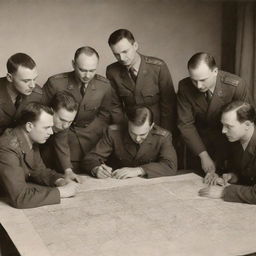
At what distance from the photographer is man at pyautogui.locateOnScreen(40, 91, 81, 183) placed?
3076 mm

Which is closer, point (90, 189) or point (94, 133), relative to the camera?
point (90, 189)

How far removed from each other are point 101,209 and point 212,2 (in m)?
3.35

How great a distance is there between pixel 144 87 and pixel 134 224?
5.12 ft

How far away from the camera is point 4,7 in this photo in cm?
435

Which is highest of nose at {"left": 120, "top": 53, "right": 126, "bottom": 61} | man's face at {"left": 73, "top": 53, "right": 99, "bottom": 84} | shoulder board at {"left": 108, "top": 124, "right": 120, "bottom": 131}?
nose at {"left": 120, "top": 53, "right": 126, "bottom": 61}

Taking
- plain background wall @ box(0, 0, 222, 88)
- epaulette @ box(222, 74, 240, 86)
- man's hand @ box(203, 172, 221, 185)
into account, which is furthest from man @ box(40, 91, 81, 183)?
plain background wall @ box(0, 0, 222, 88)

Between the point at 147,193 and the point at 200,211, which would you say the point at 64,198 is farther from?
the point at 200,211

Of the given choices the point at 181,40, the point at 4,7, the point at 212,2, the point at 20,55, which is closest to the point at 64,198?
the point at 20,55

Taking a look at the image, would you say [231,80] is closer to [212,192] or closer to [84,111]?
[212,192]

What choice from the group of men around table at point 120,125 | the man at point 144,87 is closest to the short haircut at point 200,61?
the group of men around table at point 120,125

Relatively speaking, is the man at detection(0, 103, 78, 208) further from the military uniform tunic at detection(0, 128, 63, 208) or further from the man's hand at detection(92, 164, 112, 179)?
the man's hand at detection(92, 164, 112, 179)

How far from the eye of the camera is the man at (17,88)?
3.03 m

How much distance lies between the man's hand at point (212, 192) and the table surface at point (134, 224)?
4cm

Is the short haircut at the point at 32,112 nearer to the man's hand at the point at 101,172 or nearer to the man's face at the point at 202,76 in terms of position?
the man's hand at the point at 101,172
